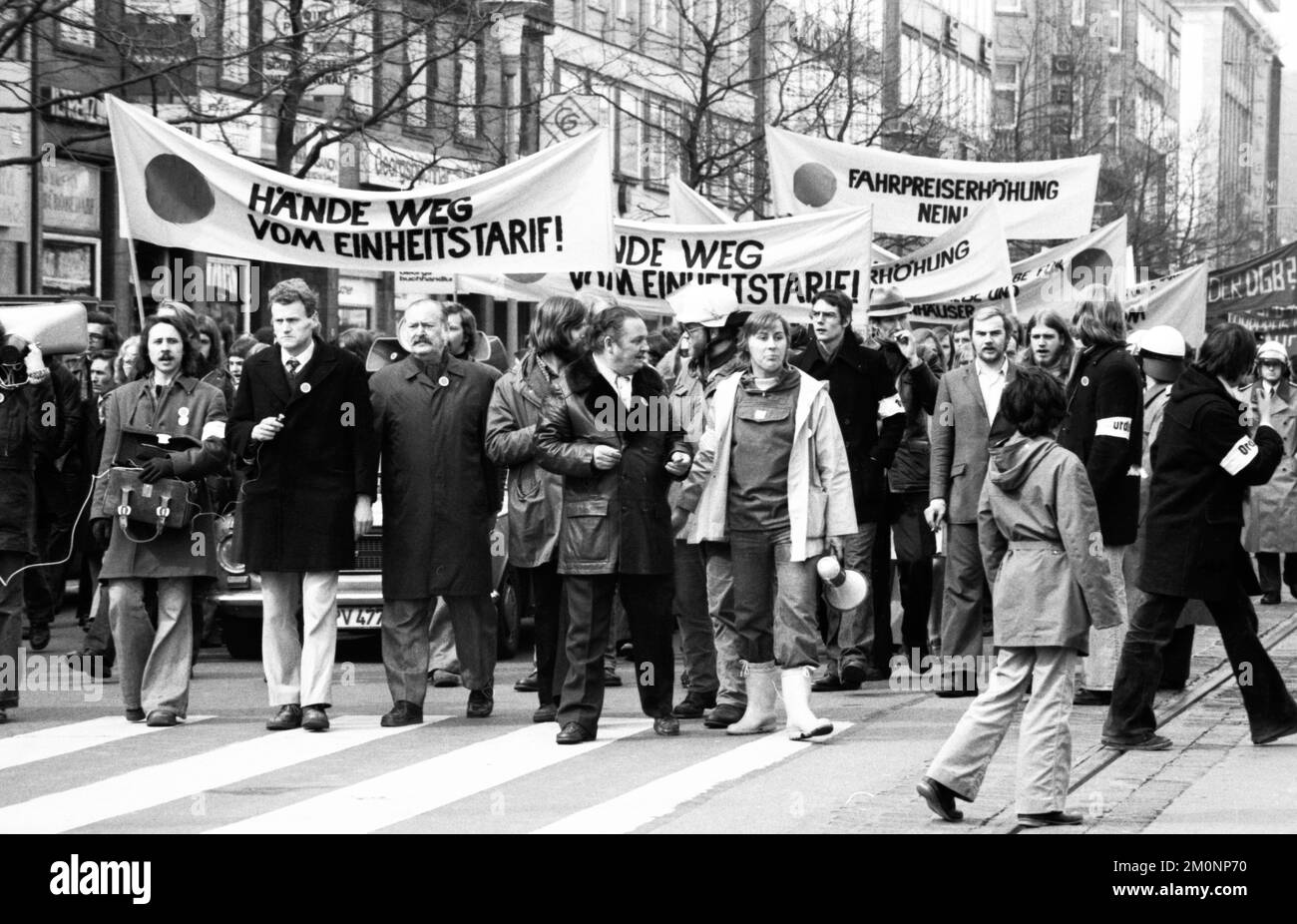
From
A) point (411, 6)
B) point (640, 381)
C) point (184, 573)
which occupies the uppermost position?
point (411, 6)

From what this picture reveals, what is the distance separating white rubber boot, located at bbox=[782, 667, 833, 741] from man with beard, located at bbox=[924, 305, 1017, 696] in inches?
61.3

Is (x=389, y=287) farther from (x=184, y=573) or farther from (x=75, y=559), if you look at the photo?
(x=184, y=573)

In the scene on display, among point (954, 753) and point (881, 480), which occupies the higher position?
point (881, 480)

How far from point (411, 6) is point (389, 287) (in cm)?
852

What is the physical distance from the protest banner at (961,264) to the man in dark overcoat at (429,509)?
6.74 metres

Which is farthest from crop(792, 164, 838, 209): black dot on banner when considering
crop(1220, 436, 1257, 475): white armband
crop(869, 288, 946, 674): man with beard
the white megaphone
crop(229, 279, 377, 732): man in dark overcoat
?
crop(1220, 436, 1257, 475): white armband

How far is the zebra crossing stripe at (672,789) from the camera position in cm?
806

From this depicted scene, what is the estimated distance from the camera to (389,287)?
34531mm

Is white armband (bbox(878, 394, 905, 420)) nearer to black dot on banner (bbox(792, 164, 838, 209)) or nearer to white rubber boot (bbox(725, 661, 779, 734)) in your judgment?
white rubber boot (bbox(725, 661, 779, 734))

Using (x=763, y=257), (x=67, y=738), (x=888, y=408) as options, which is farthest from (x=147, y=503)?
(x=763, y=257)

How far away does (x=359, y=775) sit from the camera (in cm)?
929

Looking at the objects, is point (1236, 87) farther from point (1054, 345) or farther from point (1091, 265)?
point (1054, 345)

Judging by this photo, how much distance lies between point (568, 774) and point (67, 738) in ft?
8.41

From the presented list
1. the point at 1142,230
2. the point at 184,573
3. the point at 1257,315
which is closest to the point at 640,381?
the point at 184,573
